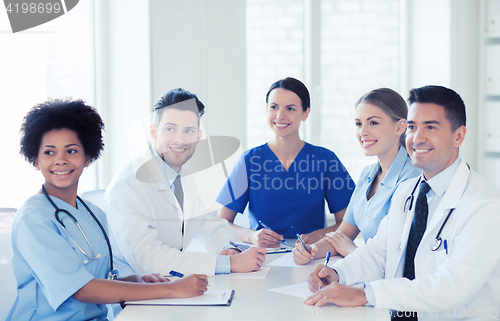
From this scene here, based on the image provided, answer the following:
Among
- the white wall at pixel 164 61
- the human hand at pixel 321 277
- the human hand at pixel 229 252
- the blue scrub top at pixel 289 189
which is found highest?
the white wall at pixel 164 61

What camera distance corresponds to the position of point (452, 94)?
4.32ft

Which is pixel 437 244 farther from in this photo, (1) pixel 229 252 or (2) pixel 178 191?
Answer: (2) pixel 178 191

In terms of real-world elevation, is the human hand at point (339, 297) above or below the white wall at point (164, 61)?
below

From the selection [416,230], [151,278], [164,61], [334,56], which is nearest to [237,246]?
[151,278]

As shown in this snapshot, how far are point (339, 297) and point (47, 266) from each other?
81cm

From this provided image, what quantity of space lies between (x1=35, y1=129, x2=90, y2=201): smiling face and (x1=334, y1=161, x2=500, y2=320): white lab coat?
939 millimetres

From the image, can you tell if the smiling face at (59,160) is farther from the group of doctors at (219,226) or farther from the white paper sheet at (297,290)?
the white paper sheet at (297,290)

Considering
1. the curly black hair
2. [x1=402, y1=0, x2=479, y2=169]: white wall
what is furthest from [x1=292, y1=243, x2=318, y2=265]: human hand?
[x1=402, y1=0, x2=479, y2=169]: white wall

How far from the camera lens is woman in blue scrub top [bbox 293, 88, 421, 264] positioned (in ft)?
5.76

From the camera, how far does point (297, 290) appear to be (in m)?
1.29

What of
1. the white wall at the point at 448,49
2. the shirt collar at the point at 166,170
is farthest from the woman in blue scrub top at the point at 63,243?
the white wall at the point at 448,49

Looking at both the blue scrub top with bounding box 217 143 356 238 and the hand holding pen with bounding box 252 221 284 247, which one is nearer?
the hand holding pen with bounding box 252 221 284 247

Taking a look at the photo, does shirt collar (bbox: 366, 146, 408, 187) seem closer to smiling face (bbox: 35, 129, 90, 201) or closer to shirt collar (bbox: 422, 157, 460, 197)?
shirt collar (bbox: 422, 157, 460, 197)

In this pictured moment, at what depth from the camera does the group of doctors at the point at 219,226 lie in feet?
3.78
